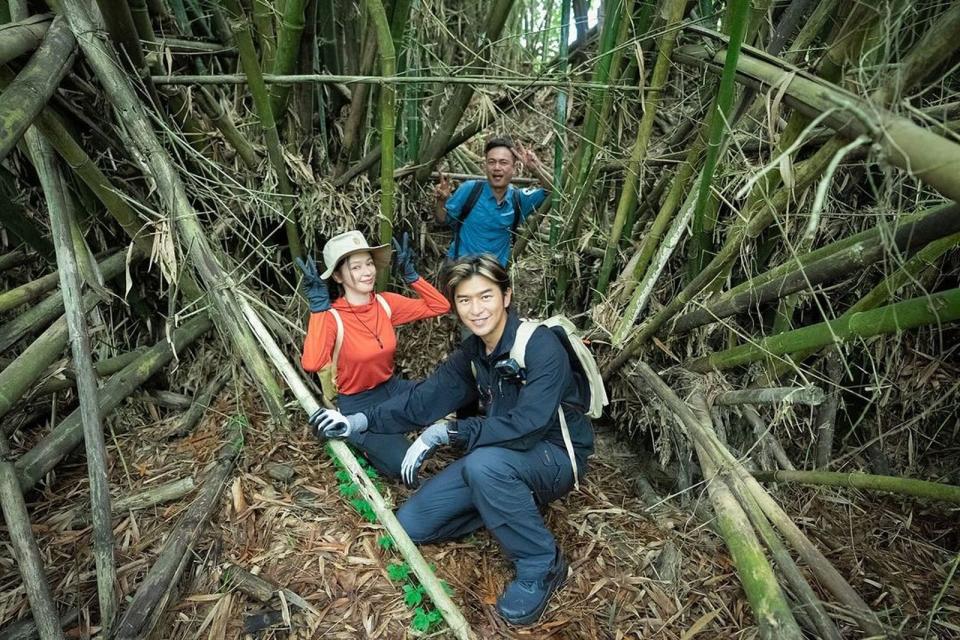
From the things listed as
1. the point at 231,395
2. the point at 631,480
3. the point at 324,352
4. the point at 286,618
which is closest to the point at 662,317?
the point at 631,480

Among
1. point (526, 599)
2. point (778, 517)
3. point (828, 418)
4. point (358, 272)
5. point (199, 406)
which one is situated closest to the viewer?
point (778, 517)

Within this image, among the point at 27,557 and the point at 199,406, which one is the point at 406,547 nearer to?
the point at 27,557

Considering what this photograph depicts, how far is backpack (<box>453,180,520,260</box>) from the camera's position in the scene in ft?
11.5

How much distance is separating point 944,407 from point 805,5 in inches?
70.2

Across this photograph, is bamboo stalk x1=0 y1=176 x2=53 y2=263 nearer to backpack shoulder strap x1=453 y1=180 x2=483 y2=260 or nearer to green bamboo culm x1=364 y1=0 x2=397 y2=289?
green bamboo culm x1=364 y1=0 x2=397 y2=289

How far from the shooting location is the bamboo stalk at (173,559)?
69.2 inches

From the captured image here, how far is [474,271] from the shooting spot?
229 cm

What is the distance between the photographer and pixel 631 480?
9.43ft

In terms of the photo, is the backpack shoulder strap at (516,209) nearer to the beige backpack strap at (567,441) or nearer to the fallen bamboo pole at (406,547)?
the beige backpack strap at (567,441)

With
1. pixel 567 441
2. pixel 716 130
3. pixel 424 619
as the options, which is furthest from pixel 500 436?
pixel 716 130

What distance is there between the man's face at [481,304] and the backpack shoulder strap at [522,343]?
0.31ft

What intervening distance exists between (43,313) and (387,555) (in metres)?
1.74

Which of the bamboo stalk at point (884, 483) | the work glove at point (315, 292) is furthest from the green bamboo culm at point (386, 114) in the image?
the bamboo stalk at point (884, 483)

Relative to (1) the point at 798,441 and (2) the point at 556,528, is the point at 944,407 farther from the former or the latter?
(2) the point at 556,528
